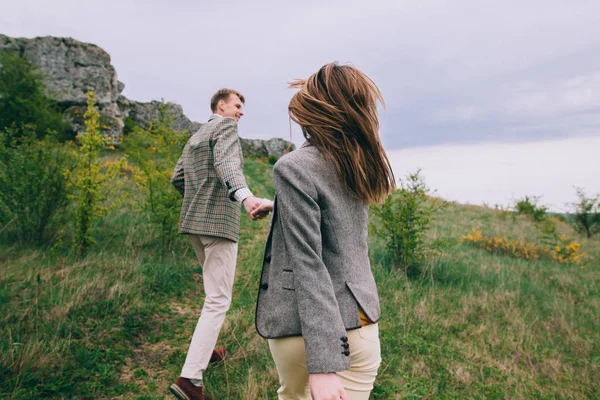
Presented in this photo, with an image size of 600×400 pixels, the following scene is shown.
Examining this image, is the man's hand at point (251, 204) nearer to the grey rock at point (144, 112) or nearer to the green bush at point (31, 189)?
the green bush at point (31, 189)

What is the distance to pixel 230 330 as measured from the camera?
3.62 m

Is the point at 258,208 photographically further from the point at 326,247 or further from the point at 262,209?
the point at 326,247

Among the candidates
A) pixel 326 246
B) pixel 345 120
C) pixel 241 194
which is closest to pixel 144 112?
pixel 241 194

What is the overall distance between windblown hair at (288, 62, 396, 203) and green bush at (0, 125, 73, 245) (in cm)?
508

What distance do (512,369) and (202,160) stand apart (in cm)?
355

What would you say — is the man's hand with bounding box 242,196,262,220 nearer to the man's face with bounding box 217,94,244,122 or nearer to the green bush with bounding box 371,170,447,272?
the man's face with bounding box 217,94,244,122

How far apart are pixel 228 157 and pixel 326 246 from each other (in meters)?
1.53

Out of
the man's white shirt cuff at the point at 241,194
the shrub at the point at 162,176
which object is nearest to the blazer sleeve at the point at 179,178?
the man's white shirt cuff at the point at 241,194

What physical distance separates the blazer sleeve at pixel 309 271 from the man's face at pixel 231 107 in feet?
6.95

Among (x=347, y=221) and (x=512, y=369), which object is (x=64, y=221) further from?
(x=512, y=369)

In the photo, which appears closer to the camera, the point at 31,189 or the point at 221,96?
the point at 221,96

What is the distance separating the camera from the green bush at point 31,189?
4891 millimetres

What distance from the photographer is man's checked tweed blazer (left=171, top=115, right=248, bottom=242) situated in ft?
8.82

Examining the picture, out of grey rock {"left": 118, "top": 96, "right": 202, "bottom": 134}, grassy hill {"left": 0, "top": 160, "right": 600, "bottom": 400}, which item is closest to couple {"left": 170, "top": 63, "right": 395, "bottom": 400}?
grassy hill {"left": 0, "top": 160, "right": 600, "bottom": 400}
